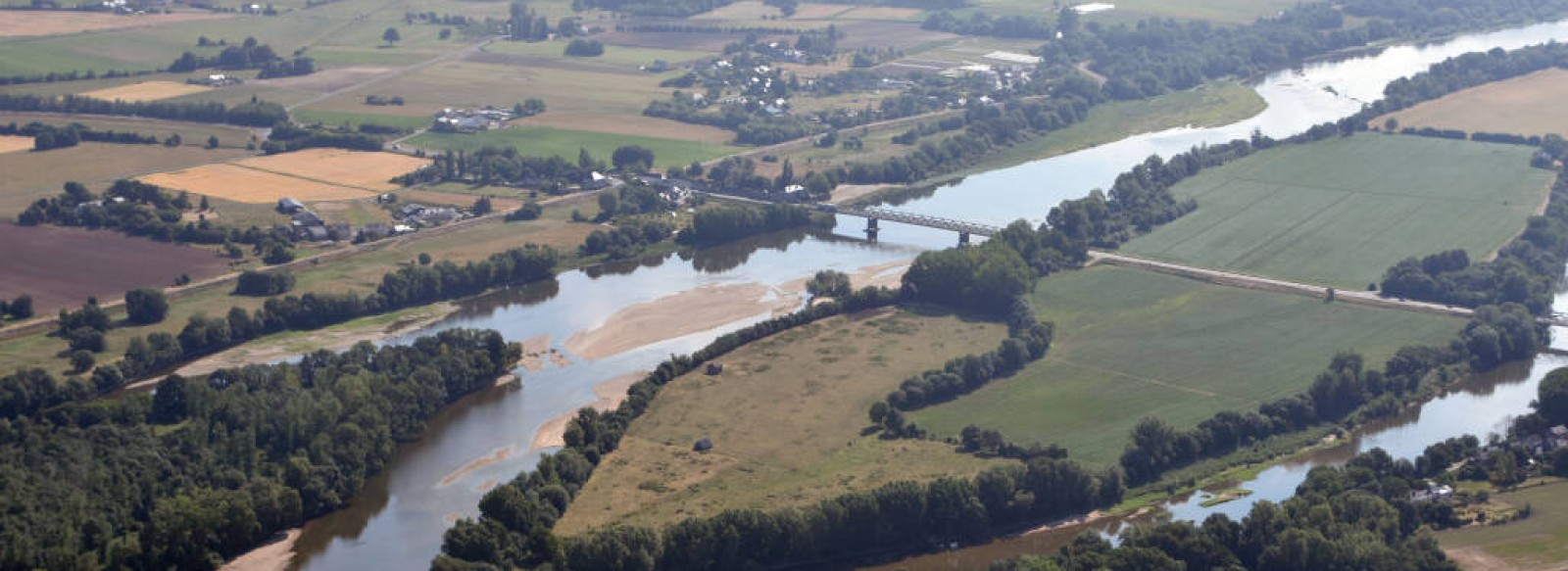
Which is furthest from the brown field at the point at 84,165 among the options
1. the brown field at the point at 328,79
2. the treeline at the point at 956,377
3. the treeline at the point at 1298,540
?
the treeline at the point at 1298,540

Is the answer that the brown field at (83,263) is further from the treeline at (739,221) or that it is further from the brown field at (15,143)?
the treeline at (739,221)

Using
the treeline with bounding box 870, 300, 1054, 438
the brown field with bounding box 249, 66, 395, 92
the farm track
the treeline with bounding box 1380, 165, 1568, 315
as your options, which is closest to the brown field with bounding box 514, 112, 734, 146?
the farm track

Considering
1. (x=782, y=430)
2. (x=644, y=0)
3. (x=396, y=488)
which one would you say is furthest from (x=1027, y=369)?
(x=644, y=0)

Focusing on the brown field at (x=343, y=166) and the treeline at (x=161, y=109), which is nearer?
the brown field at (x=343, y=166)

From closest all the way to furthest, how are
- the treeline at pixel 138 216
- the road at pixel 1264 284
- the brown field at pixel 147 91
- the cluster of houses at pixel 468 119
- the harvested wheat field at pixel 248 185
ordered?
the road at pixel 1264 284
the treeline at pixel 138 216
the harvested wheat field at pixel 248 185
the cluster of houses at pixel 468 119
the brown field at pixel 147 91

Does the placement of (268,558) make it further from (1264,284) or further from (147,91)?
(147,91)

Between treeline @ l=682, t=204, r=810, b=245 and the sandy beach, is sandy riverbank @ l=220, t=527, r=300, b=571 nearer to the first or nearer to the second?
the sandy beach
